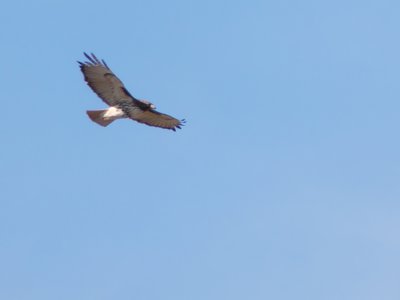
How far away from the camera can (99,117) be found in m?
48.4

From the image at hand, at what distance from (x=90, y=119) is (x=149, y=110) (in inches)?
118

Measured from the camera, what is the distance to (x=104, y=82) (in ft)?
160

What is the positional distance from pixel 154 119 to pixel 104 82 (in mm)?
3208

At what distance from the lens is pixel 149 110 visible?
1989 inches

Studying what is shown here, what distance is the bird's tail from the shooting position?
48.2m

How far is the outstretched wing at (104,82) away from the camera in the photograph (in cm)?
4822

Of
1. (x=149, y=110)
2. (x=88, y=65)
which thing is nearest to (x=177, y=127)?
(x=149, y=110)

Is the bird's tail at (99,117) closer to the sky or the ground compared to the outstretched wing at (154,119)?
closer to the ground

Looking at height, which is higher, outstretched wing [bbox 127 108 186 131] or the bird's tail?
outstretched wing [bbox 127 108 186 131]

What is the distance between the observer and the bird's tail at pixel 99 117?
4825 centimetres

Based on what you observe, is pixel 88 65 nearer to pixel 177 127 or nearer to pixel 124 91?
pixel 124 91

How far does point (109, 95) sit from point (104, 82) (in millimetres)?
536

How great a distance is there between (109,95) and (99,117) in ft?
3.18

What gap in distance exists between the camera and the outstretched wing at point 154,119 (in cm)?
5009
